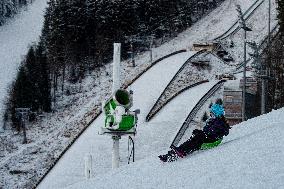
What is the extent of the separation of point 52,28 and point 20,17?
1104 inches

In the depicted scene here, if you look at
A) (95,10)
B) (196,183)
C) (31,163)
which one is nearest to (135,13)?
(95,10)

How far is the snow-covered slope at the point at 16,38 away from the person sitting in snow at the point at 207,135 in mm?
52961

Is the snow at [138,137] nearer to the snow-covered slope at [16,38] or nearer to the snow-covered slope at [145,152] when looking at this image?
the snow-covered slope at [145,152]

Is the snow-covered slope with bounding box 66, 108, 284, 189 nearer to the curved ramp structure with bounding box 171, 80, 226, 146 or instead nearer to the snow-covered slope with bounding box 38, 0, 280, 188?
the snow-covered slope with bounding box 38, 0, 280, 188

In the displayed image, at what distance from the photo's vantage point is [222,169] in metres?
9.69

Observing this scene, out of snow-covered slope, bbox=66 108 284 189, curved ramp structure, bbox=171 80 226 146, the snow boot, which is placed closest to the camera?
snow-covered slope, bbox=66 108 284 189

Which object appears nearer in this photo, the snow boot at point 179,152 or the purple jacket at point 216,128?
the snow boot at point 179,152

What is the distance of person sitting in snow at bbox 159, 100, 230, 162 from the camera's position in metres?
12.0

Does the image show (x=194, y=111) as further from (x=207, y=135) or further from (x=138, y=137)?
(x=207, y=135)

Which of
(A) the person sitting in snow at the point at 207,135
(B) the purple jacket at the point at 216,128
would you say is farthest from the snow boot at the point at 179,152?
(B) the purple jacket at the point at 216,128

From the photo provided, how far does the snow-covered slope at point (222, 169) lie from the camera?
8.74 m

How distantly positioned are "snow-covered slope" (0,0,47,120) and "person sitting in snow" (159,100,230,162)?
174 ft

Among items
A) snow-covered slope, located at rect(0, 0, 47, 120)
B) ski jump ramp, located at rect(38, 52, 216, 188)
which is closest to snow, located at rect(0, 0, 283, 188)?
ski jump ramp, located at rect(38, 52, 216, 188)

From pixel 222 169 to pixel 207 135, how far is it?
266 centimetres
